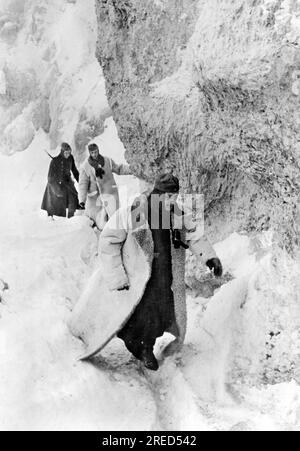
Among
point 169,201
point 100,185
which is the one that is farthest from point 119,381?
point 100,185

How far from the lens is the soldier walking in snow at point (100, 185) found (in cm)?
617

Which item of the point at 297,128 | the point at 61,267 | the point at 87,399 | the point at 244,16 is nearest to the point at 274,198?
the point at 297,128

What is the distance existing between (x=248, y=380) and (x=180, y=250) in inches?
37.9

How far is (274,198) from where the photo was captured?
410 centimetres

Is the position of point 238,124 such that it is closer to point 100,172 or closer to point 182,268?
point 182,268

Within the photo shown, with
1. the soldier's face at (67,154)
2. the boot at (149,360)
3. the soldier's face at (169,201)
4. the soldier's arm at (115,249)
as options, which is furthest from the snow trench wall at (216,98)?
the soldier's face at (67,154)

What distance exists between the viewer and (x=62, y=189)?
8.08 m

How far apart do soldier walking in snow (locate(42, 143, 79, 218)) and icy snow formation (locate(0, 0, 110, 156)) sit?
2528 millimetres

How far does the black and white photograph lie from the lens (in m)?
3.56

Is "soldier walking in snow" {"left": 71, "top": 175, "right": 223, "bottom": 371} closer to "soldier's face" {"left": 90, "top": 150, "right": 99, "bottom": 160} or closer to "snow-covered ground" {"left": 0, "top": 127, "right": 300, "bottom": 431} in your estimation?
"snow-covered ground" {"left": 0, "top": 127, "right": 300, "bottom": 431}

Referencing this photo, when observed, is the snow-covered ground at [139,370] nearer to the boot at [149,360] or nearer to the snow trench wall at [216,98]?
the boot at [149,360]

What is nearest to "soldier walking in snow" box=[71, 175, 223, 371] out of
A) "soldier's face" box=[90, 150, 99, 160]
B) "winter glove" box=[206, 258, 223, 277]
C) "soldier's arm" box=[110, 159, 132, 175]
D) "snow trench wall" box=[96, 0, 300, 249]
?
"winter glove" box=[206, 258, 223, 277]

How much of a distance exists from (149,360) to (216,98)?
183 cm

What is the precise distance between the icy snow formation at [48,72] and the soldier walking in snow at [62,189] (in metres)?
2.53
